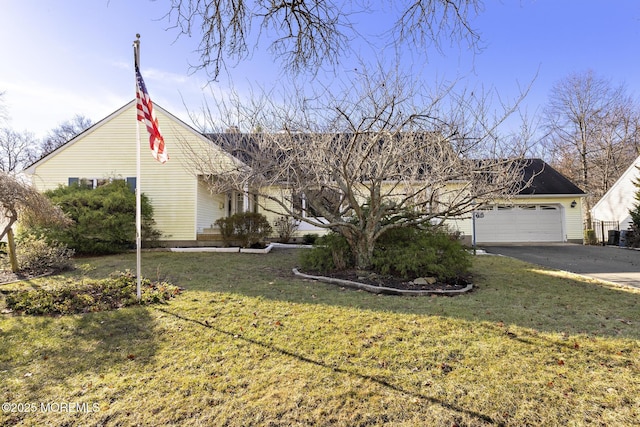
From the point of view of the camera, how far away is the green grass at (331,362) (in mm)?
2588

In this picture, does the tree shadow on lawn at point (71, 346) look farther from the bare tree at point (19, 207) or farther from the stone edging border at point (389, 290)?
the stone edging border at point (389, 290)

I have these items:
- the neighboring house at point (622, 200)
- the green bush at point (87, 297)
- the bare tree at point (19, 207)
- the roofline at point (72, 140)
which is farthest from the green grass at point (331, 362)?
the neighboring house at point (622, 200)

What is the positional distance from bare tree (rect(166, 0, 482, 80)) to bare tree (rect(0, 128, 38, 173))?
37396 millimetres

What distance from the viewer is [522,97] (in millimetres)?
5902

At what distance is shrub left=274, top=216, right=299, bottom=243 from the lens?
1469 centimetres

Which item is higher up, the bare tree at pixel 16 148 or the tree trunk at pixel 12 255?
the bare tree at pixel 16 148

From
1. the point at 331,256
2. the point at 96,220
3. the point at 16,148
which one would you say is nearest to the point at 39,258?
the point at 96,220

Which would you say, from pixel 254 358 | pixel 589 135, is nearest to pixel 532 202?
pixel 589 135

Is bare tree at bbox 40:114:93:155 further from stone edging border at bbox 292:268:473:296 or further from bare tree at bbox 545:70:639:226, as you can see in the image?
bare tree at bbox 545:70:639:226

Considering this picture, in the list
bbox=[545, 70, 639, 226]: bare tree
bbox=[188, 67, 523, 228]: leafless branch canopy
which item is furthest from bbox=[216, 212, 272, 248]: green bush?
bbox=[545, 70, 639, 226]: bare tree

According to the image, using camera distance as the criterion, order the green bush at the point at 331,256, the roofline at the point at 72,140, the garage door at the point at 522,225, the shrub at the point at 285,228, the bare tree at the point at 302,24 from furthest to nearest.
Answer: the garage door at the point at 522,225, the shrub at the point at 285,228, the roofline at the point at 72,140, the green bush at the point at 331,256, the bare tree at the point at 302,24

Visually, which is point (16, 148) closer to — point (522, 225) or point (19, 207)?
point (19, 207)

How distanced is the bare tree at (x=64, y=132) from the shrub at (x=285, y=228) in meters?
30.1

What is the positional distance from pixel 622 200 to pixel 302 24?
2346cm
